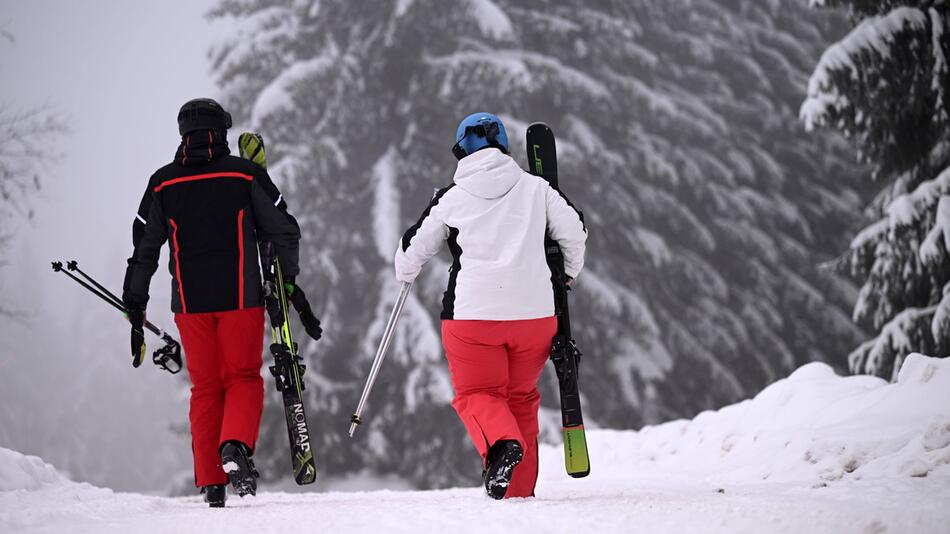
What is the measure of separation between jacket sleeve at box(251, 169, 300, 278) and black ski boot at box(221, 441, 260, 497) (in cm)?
92

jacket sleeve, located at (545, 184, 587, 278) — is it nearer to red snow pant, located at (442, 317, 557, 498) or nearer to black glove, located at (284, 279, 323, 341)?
red snow pant, located at (442, 317, 557, 498)

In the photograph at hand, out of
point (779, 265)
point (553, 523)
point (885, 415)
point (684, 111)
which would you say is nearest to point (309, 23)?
point (684, 111)

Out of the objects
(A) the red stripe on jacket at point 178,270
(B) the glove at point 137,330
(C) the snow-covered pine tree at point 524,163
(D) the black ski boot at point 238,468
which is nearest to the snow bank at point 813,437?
(D) the black ski boot at point 238,468

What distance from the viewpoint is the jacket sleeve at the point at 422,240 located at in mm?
4348

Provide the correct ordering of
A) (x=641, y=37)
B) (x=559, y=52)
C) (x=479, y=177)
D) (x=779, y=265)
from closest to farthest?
(x=479, y=177) < (x=559, y=52) < (x=641, y=37) < (x=779, y=265)

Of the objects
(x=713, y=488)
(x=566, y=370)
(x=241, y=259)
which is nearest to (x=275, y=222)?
(x=241, y=259)

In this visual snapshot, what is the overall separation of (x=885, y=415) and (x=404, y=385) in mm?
10353

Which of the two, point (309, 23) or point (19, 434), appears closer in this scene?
point (309, 23)

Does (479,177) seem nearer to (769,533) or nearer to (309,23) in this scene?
(769,533)

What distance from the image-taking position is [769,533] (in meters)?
2.91

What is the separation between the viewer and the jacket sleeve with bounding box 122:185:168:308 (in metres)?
4.55

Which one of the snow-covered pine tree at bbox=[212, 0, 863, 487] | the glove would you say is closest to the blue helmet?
the glove

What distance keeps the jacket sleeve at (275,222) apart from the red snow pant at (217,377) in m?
0.32

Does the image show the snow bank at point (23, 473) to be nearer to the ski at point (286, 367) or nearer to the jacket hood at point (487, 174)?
the ski at point (286, 367)
